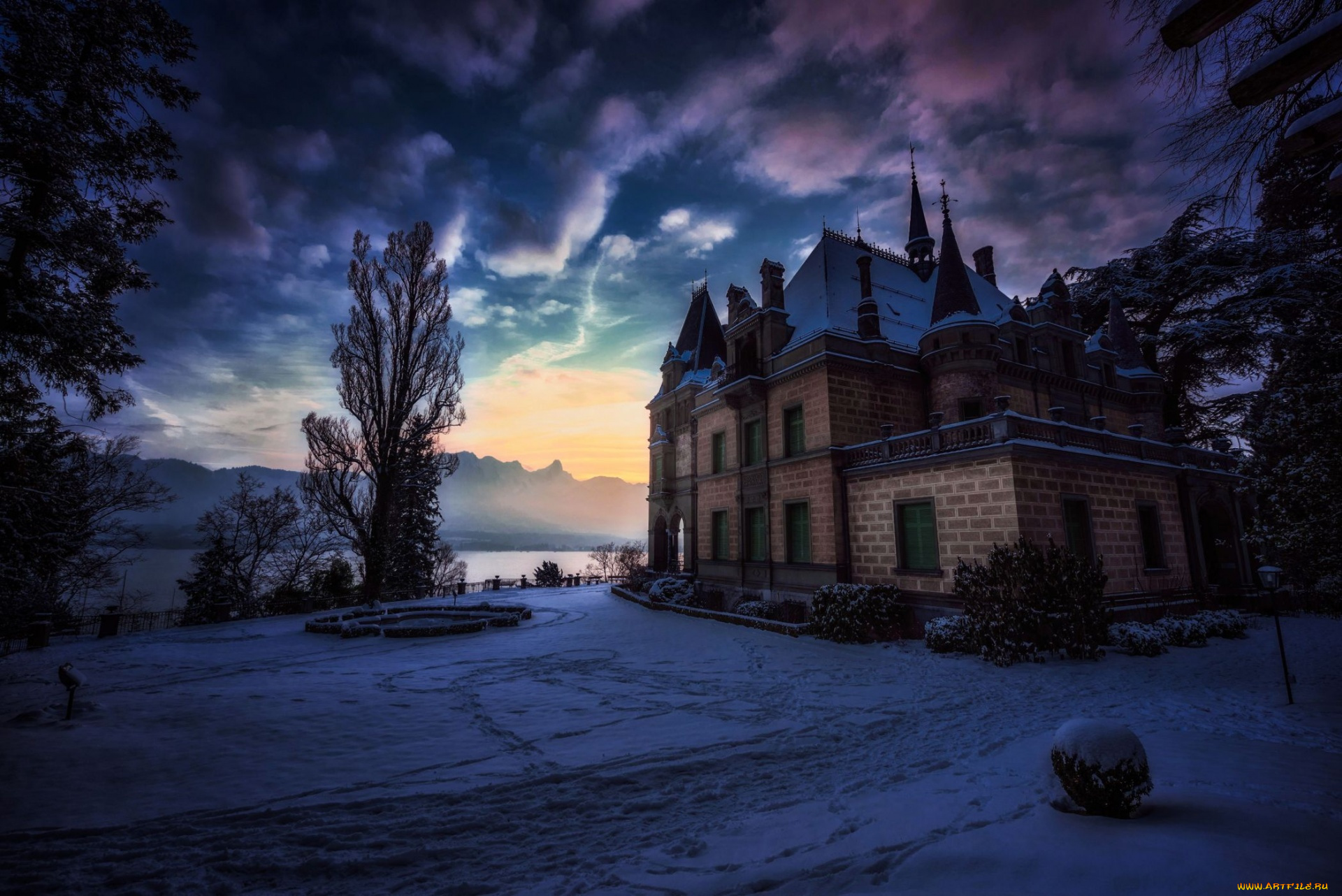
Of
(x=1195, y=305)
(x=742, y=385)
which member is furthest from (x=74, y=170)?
(x=1195, y=305)

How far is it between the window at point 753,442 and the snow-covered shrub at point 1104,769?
17.7 meters

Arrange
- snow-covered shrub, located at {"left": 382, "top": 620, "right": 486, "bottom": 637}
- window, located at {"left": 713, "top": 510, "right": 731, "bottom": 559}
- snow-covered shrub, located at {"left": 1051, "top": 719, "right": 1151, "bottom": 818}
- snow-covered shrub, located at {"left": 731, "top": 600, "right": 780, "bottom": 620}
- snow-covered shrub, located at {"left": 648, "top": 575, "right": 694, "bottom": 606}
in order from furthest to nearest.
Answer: window, located at {"left": 713, "top": 510, "right": 731, "bottom": 559}, snow-covered shrub, located at {"left": 648, "top": 575, "right": 694, "bottom": 606}, snow-covered shrub, located at {"left": 731, "top": 600, "right": 780, "bottom": 620}, snow-covered shrub, located at {"left": 382, "top": 620, "right": 486, "bottom": 637}, snow-covered shrub, located at {"left": 1051, "top": 719, "right": 1151, "bottom": 818}

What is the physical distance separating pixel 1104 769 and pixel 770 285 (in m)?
20.3

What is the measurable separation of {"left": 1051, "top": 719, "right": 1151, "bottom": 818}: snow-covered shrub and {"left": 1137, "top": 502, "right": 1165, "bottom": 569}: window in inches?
659

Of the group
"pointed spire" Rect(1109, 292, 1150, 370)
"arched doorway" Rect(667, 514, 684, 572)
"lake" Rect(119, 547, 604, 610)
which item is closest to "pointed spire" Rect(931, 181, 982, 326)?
"pointed spire" Rect(1109, 292, 1150, 370)

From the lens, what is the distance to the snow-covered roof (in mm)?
20875

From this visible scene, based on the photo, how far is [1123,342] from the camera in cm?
2430

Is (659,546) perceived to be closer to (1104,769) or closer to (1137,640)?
(1137,640)

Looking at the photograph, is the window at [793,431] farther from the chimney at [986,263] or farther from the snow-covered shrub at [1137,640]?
the chimney at [986,263]

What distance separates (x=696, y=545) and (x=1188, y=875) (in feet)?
74.5

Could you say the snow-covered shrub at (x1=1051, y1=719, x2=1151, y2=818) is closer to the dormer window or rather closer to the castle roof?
the dormer window

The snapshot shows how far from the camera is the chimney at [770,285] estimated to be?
21766mm

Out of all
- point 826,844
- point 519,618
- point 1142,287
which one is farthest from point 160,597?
point 1142,287

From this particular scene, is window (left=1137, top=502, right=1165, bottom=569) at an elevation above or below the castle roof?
below
